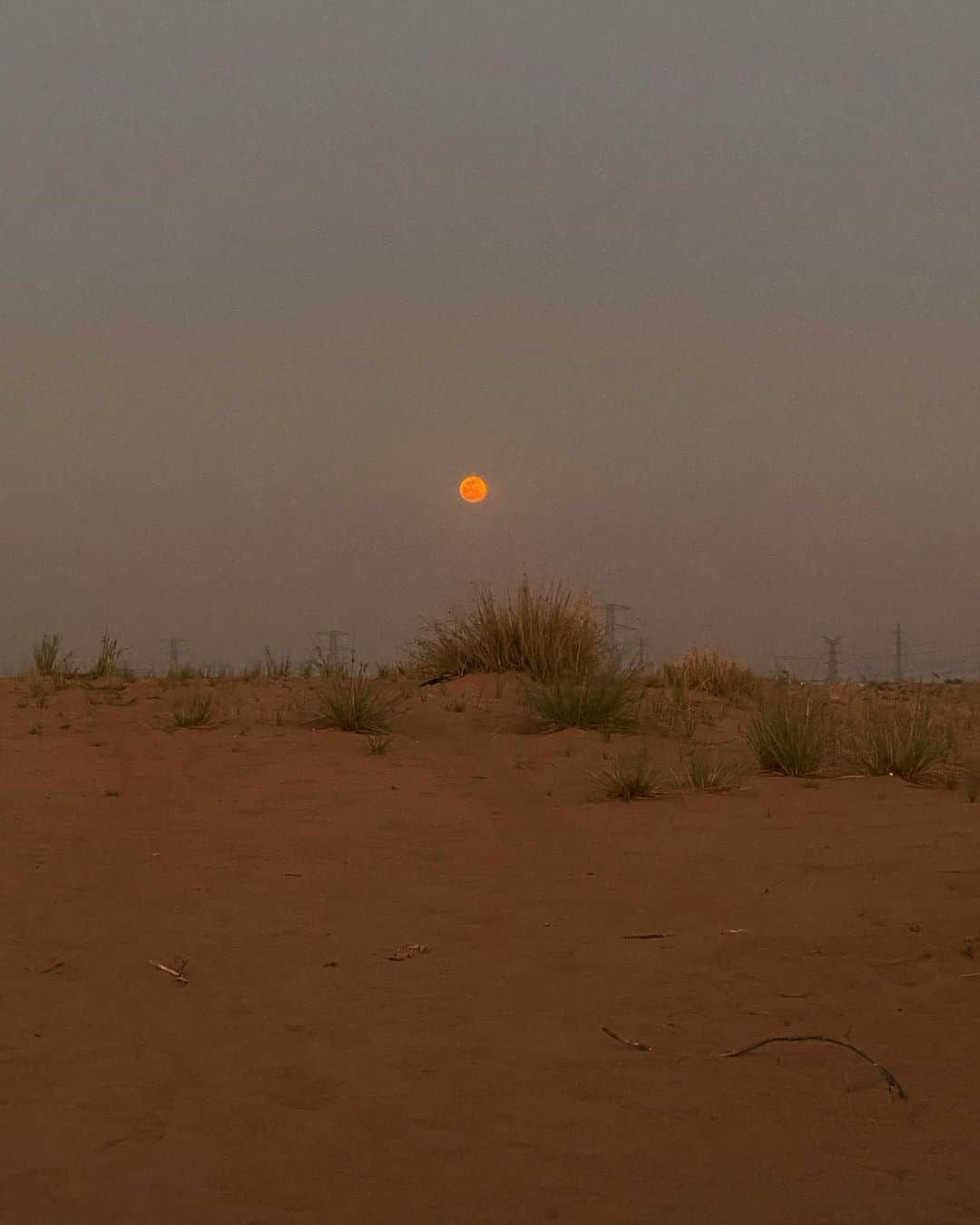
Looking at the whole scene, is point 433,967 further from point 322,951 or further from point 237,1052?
point 237,1052

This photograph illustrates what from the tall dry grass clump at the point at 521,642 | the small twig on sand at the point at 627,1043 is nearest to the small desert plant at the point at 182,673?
the tall dry grass clump at the point at 521,642

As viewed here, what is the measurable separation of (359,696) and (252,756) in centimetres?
188

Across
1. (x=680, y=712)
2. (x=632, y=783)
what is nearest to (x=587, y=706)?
(x=680, y=712)

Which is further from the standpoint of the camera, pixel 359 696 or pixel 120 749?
pixel 359 696

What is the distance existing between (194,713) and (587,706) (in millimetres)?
3808

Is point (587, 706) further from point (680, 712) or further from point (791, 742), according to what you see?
point (791, 742)

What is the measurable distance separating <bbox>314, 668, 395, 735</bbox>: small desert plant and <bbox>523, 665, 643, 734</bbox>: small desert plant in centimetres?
154

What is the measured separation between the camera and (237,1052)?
4199 millimetres

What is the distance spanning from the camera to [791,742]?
10.3 metres

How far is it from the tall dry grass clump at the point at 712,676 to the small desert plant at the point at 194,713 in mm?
5813

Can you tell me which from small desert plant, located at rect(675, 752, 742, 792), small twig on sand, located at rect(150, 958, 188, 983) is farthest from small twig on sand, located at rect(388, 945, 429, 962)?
small desert plant, located at rect(675, 752, 742, 792)

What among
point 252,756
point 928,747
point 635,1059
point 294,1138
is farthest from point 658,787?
point 294,1138

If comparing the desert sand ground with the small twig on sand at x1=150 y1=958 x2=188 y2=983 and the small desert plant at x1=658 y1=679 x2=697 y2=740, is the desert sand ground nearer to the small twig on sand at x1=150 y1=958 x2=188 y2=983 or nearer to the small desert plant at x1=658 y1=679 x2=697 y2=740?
the small twig on sand at x1=150 y1=958 x2=188 y2=983

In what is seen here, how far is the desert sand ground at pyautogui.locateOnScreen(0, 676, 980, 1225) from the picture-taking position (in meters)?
3.20
